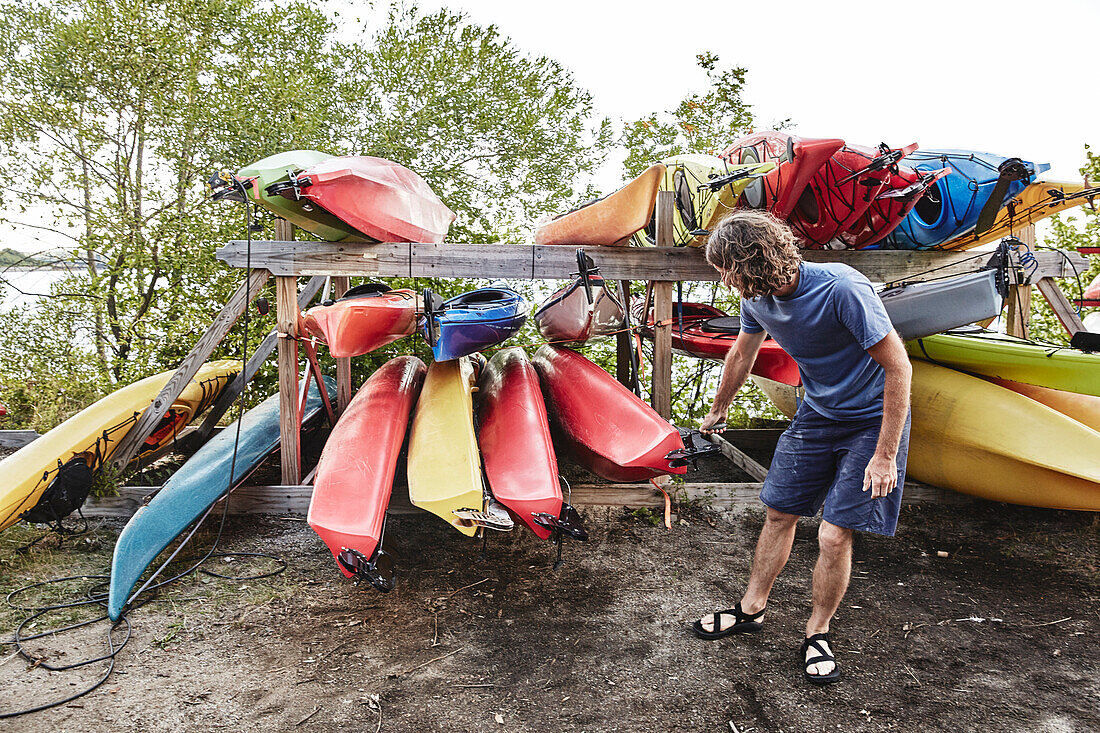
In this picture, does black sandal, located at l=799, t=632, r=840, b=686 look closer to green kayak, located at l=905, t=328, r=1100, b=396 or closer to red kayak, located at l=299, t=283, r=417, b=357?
green kayak, located at l=905, t=328, r=1100, b=396

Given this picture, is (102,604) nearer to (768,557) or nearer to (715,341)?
(768,557)

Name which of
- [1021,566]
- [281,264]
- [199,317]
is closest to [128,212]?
[199,317]

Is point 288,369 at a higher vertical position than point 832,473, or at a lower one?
higher

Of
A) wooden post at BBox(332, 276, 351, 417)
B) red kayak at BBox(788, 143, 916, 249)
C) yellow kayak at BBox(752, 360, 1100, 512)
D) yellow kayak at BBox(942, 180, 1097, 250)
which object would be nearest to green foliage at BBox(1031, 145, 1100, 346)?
yellow kayak at BBox(942, 180, 1097, 250)

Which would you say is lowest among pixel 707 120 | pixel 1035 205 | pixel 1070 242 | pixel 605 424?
pixel 605 424

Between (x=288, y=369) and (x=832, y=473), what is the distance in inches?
104

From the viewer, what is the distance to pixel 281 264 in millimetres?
Result: 3338

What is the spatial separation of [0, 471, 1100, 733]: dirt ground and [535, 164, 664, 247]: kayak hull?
1556 millimetres

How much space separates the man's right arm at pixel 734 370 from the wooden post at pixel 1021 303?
238 cm

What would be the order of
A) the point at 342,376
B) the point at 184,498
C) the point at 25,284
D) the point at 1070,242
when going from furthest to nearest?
the point at 25,284 → the point at 1070,242 → the point at 342,376 → the point at 184,498

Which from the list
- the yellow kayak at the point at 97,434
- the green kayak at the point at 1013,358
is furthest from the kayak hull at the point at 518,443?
the green kayak at the point at 1013,358

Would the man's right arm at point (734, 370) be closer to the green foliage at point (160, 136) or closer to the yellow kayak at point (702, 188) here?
the yellow kayak at point (702, 188)

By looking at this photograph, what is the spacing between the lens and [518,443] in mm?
2809

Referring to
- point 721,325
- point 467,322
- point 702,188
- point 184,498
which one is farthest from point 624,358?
point 184,498
